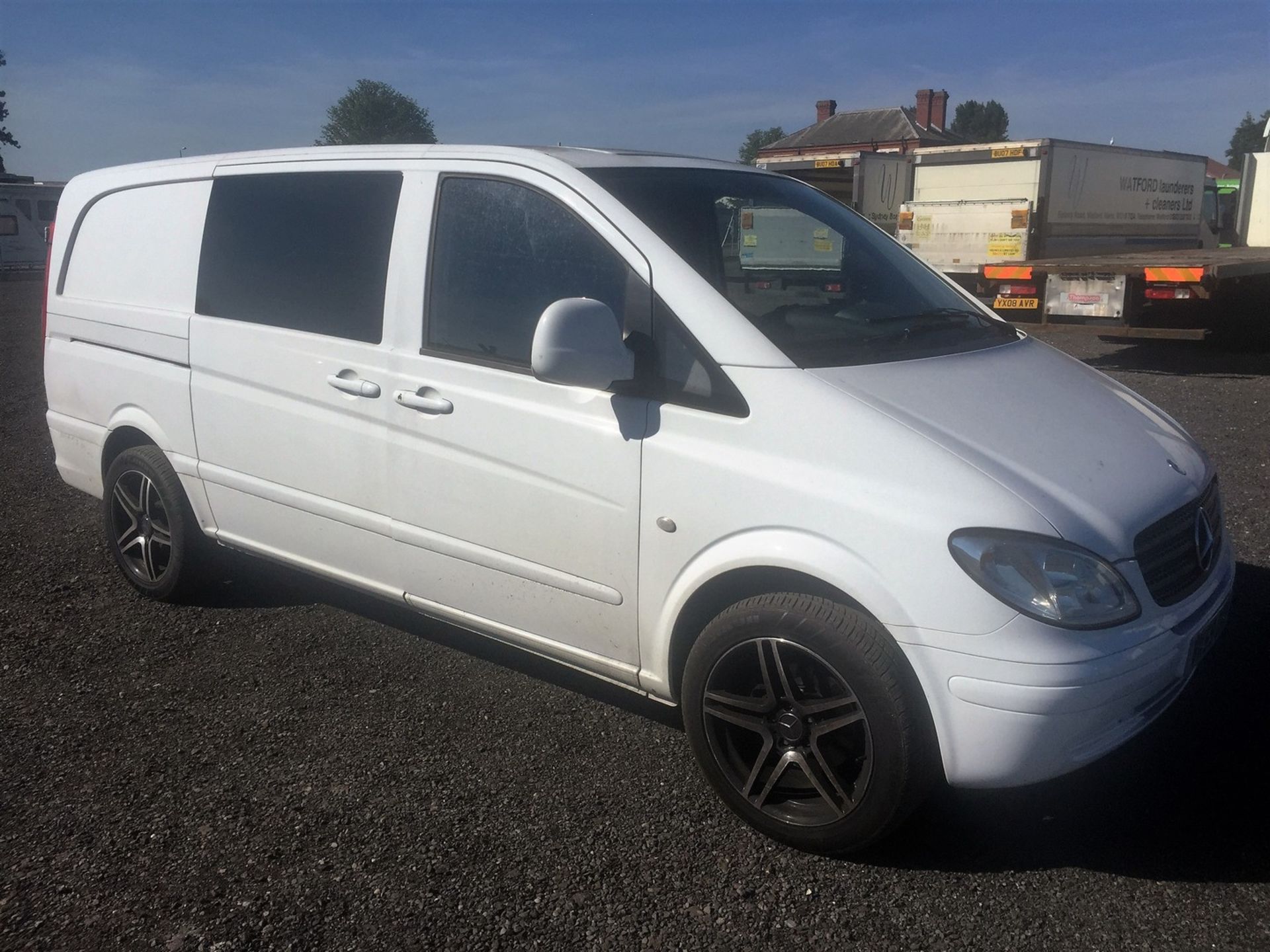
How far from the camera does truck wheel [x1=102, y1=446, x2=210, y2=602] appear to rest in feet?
14.7

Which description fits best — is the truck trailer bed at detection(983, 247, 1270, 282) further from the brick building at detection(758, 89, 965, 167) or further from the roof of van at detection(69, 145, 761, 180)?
the brick building at detection(758, 89, 965, 167)

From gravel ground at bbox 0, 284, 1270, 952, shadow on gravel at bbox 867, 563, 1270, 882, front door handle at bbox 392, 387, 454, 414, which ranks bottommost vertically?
gravel ground at bbox 0, 284, 1270, 952

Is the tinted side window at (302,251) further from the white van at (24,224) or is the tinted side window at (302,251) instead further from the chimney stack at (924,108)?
the chimney stack at (924,108)

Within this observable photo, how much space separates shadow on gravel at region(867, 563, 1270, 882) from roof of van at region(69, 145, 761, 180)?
2276mm

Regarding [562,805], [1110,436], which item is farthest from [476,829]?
[1110,436]

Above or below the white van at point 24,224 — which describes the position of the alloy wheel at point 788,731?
below

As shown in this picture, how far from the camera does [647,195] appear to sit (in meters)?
3.32

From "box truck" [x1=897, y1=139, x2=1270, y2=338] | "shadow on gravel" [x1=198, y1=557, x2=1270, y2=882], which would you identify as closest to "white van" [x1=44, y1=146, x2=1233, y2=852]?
"shadow on gravel" [x1=198, y1=557, x2=1270, y2=882]

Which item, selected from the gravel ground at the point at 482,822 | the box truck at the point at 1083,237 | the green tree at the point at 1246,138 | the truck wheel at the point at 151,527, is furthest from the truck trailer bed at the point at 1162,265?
the green tree at the point at 1246,138

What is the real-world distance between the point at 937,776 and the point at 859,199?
45.3ft

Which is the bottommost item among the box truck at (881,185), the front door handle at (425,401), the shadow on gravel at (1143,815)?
the shadow on gravel at (1143,815)

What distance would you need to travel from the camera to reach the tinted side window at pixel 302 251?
3707 mm

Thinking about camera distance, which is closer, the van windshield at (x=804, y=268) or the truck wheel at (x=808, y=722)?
the truck wheel at (x=808, y=722)

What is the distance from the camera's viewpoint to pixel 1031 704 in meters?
2.45
